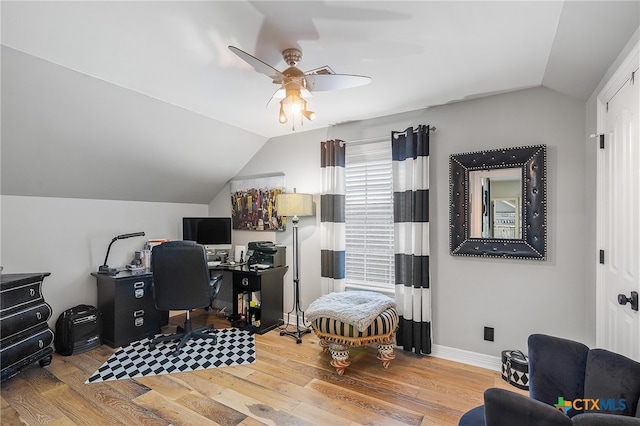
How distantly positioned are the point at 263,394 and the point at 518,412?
192cm

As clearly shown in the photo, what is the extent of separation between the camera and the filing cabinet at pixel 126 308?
324cm

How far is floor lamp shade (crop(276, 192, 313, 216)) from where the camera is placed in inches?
136

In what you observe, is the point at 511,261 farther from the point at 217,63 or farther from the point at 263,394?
the point at 217,63

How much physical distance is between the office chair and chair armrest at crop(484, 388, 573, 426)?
274 centimetres

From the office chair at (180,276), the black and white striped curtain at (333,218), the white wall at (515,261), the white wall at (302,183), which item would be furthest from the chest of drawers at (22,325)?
the white wall at (515,261)

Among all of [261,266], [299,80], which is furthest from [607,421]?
[261,266]

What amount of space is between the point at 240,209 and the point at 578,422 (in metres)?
4.08

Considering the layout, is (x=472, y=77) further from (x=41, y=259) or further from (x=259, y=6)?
(x=41, y=259)

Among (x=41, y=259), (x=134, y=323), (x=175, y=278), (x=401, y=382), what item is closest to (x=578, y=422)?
(x=401, y=382)

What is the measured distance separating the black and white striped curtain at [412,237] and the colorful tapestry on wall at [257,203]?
1.58m

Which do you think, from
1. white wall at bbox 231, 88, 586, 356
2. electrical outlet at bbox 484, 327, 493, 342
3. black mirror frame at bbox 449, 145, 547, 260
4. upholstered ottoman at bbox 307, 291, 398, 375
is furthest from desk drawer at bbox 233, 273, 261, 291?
electrical outlet at bbox 484, 327, 493, 342

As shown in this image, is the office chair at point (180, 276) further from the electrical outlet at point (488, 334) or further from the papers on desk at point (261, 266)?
the electrical outlet at point (488, 334)

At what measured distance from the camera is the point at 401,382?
2521mm

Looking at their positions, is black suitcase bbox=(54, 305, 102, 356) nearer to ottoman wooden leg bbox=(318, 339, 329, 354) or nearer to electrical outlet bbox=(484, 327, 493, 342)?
ottoman wooden leg bbox=(318, 339, 329, 354)
